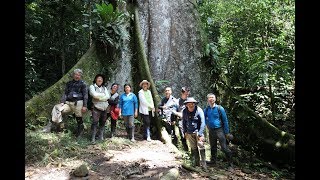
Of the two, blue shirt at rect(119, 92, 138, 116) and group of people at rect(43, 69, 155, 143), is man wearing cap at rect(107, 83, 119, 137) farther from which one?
blue shirt at rect(119, 92, 138, 116)

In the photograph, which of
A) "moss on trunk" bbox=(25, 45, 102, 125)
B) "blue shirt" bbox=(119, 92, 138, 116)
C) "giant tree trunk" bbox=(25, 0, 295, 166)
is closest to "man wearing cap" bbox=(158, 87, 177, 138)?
"giant tree trunk" bbox=(25, 0, 295, 166)

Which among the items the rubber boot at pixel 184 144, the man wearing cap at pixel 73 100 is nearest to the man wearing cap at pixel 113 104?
the man wearing cap at pixel 73 100

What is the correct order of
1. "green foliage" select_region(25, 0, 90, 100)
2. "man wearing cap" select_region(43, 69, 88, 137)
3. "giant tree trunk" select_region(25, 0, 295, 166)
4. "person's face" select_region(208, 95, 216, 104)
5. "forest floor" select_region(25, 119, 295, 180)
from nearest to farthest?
"forest floor" select_region(25, 119, 295, 180), "person's face" select_region(208, 95, 216, 104), "man wearing cap" select_region(43, 69, 88, 137), "giant tree trunk" select_region(25, 0, 295, 166), "green foliage" select_region(25, 0, 90, 100)

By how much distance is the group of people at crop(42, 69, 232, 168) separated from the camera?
23.1ft

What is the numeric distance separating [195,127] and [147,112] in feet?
6.98

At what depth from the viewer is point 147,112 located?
876 centimetres

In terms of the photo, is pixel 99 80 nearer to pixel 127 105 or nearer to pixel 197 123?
pixel 127 105

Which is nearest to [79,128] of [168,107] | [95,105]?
[95,105]

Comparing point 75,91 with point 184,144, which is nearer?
point 75,91

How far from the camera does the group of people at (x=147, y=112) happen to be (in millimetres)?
7047

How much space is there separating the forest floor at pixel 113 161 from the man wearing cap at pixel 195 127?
32 centimetres

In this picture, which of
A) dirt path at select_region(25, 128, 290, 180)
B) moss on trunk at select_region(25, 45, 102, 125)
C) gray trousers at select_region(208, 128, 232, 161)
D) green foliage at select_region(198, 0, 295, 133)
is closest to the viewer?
dirt path at select_region(25, 128, 290, 180)
